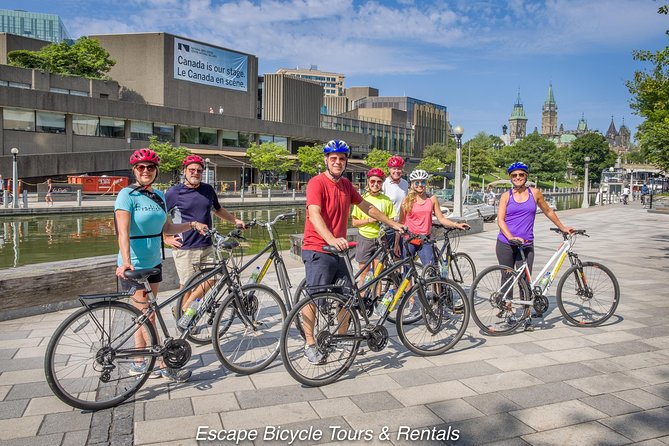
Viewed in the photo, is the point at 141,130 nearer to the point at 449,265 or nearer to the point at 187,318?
the point at 449,265

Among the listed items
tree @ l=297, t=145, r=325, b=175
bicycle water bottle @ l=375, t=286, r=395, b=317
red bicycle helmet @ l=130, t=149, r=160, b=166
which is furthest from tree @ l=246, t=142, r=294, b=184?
red bicycle helmet @ l=130, t=149, r=160, b=166

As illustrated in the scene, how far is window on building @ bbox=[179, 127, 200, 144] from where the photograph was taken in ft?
182

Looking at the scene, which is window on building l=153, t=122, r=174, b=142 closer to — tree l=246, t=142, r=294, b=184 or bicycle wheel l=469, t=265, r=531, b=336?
tree l=246, t=142, r=294, b=184

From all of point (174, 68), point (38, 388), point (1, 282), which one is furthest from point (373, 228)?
point (174, 68)

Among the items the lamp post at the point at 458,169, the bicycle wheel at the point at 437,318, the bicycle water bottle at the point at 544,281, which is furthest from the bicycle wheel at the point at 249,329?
the lamp post at the point at 458,169

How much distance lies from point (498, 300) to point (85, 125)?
159 feet

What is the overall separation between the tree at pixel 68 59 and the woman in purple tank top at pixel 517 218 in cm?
5514

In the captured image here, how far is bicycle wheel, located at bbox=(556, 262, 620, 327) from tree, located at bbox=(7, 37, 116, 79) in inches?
2192

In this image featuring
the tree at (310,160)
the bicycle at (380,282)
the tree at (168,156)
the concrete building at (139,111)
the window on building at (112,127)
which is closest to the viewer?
the bicycle at (380,282)

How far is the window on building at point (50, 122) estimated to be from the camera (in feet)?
145

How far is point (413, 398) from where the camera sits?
4203 millimetres

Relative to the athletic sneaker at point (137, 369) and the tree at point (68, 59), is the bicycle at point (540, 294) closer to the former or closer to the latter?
the athletic sneaker at point (137, 369)

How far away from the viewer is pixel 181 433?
11.8ft

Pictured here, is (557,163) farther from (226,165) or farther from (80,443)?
(80,443)
